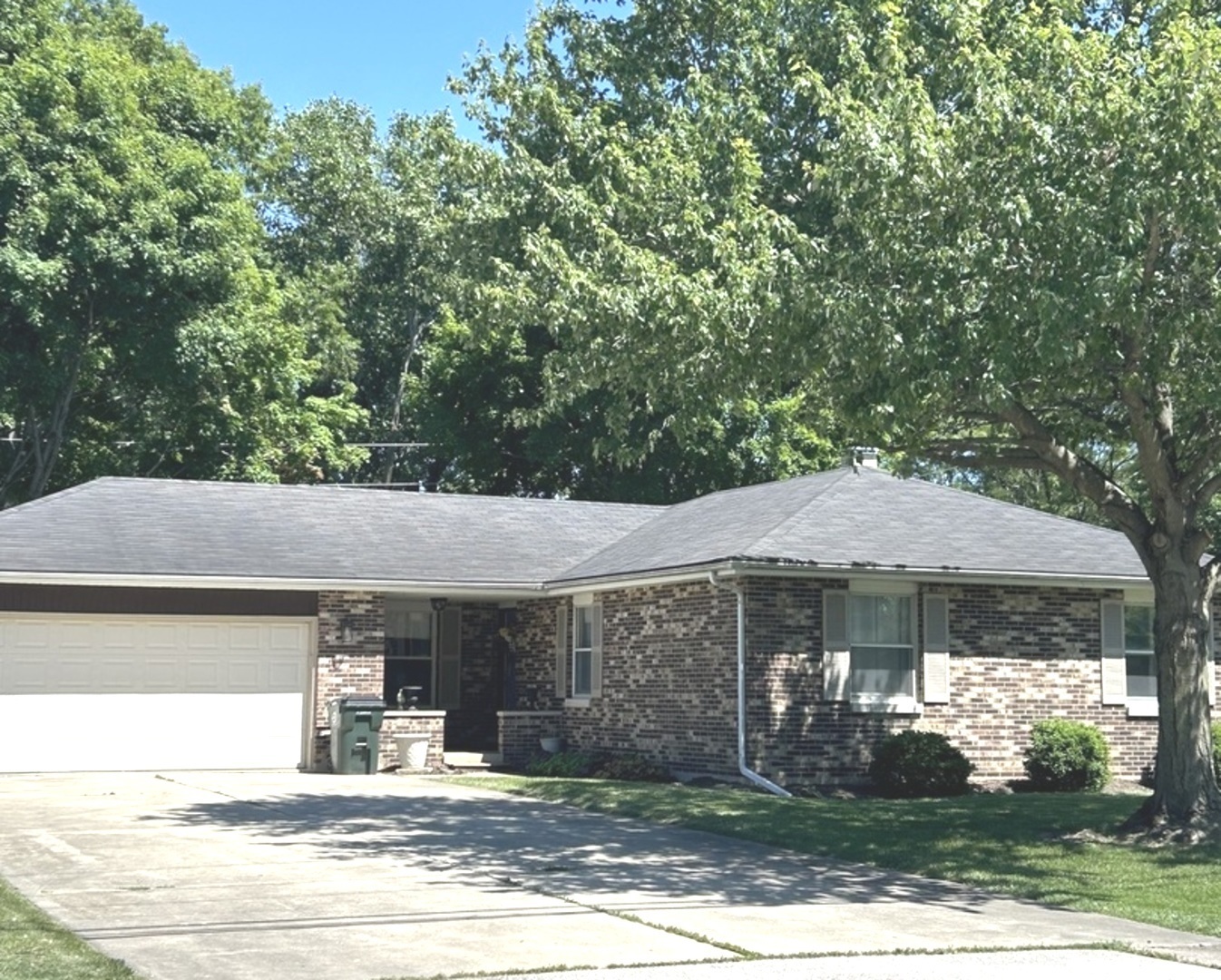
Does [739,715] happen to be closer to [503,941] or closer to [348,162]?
[503,941]

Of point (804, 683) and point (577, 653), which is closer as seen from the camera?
point (804, 683)

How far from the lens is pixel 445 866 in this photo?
1338 centimetres

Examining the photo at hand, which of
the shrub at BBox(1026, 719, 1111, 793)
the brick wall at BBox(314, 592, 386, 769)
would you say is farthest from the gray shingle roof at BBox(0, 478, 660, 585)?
the shrub at BBox(1026, 719, 1111, 793)

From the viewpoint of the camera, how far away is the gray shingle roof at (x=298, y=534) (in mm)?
22766

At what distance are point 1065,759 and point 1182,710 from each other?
6400 mm

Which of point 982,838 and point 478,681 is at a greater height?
point 478,681

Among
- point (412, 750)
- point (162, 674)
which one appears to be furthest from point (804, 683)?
point (162, 674)

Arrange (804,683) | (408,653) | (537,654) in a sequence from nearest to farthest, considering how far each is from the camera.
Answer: (804,683) < (537,654) < (408,653)

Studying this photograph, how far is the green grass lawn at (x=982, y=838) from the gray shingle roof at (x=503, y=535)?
355 cm

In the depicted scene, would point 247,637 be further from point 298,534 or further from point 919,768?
point 919,768

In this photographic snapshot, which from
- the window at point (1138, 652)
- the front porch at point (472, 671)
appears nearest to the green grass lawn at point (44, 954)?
the front porch at point (472, 671)

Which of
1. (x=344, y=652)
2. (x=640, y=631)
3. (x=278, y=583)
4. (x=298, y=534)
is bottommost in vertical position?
(x=344, y=652)

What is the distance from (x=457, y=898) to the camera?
38.5 ft

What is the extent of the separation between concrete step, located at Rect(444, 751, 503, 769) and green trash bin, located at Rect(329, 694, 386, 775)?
5.64 ft
